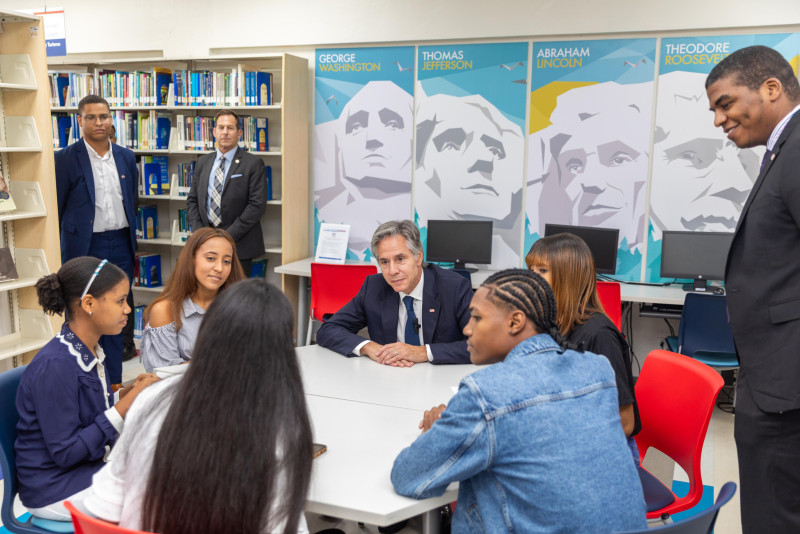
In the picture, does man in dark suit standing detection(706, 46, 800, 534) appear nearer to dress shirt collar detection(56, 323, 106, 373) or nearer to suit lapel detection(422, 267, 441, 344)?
suit lapel detection(422, 267, 441, 344)

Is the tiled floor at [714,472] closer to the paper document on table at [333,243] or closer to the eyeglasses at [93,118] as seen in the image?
the eyeglasses at [93,118]

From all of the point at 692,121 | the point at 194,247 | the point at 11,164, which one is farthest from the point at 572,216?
the point at 11,164

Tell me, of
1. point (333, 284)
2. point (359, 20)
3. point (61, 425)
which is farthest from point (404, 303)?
point (359, 20)

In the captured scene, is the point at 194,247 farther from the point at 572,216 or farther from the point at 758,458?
the point at 572,216

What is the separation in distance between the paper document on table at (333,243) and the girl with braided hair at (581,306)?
3.25m

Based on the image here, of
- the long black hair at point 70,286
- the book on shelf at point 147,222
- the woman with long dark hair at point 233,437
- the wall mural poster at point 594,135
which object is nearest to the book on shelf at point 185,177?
the book on shelf at point 147,222

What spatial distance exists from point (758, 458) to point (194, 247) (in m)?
A: 2.07

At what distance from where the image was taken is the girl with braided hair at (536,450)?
52.1 inches

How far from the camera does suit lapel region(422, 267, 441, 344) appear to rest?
2842mm

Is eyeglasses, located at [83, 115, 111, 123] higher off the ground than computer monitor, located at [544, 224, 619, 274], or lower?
higher

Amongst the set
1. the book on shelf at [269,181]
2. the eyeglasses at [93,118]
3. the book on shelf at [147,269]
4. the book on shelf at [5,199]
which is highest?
the eyeglasses at [93,118]

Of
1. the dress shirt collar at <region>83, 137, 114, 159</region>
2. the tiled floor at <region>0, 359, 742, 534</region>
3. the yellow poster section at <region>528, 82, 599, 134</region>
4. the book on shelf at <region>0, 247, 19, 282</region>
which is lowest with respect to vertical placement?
the tiled floor at <region>0, 359, 742, 534</region>

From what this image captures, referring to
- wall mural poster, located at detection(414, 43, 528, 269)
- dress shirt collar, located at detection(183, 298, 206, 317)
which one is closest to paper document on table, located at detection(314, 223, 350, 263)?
wall mural poster, located at detection(414, 43, 528, 269)

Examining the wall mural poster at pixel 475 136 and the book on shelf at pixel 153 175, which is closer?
the wall mural poster at pixel 475 136
